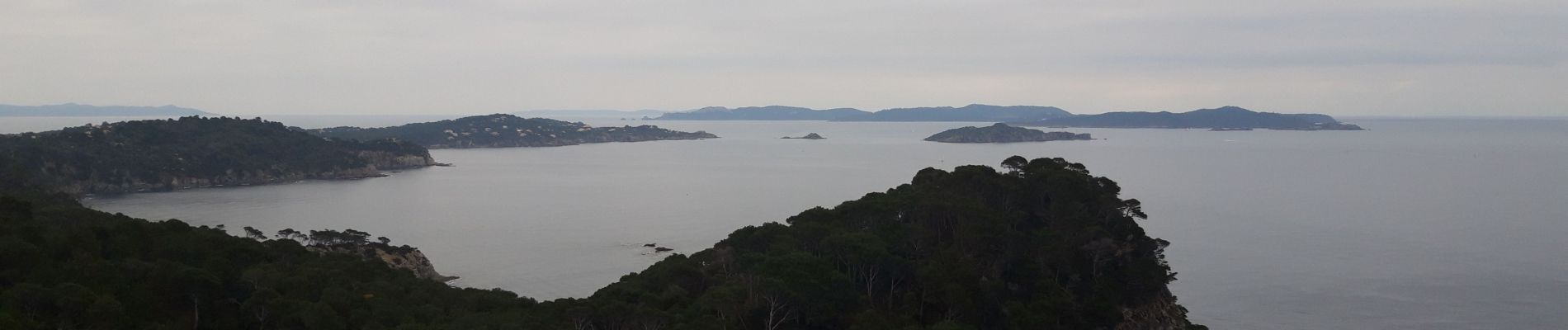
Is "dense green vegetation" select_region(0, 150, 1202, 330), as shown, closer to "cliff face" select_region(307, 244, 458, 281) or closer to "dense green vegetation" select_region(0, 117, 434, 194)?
"cliff face" select_region(307, 244, 458, 281)

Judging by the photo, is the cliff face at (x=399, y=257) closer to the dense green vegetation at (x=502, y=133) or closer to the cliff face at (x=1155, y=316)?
the cliff face at (x=1155, y=316)

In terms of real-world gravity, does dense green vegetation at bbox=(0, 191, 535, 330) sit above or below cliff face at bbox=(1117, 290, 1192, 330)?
above

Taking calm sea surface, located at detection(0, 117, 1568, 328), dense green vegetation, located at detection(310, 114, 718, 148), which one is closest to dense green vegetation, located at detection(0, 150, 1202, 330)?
calm sea surface, located at detection(0, 117, 1568, 328)

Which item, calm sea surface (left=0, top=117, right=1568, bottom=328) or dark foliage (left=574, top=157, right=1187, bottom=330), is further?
calm sea surface (left=0, top=117, right=1568, bottom=328)

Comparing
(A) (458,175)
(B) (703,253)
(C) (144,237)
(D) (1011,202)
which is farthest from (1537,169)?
(C) (144,237)

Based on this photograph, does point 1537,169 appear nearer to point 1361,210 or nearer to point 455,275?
point 1361,210
